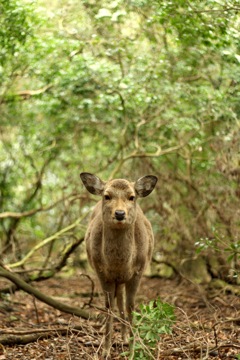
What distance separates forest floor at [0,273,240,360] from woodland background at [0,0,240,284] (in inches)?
22.0

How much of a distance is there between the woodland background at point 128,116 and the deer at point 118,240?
125cm

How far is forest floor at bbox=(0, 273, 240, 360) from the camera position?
567 cm

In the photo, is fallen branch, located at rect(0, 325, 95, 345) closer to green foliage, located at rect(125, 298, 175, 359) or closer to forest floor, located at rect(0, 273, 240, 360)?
forest floor, located at rect(0, 273, 240, 360)

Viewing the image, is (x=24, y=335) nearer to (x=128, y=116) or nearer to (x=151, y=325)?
(x=151, y=325)

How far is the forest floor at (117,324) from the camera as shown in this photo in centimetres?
567

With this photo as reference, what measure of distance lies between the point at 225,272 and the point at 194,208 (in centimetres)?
146

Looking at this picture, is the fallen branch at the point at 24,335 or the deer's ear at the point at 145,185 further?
the deer's ear at the point at 145,185

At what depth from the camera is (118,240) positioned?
6.43 metres

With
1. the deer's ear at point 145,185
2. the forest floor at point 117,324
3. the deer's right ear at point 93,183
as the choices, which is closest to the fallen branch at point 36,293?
the forest floor at point 117,324

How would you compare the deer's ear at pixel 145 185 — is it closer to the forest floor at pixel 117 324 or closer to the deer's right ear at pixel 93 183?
the deer's right ear at pixel 93 183

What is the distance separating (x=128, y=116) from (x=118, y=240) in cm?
535

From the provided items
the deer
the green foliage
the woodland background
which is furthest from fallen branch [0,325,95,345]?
the woodland background

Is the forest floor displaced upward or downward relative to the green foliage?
downward

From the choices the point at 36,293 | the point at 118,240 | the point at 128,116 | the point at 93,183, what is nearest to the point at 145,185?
the point at 93,183
